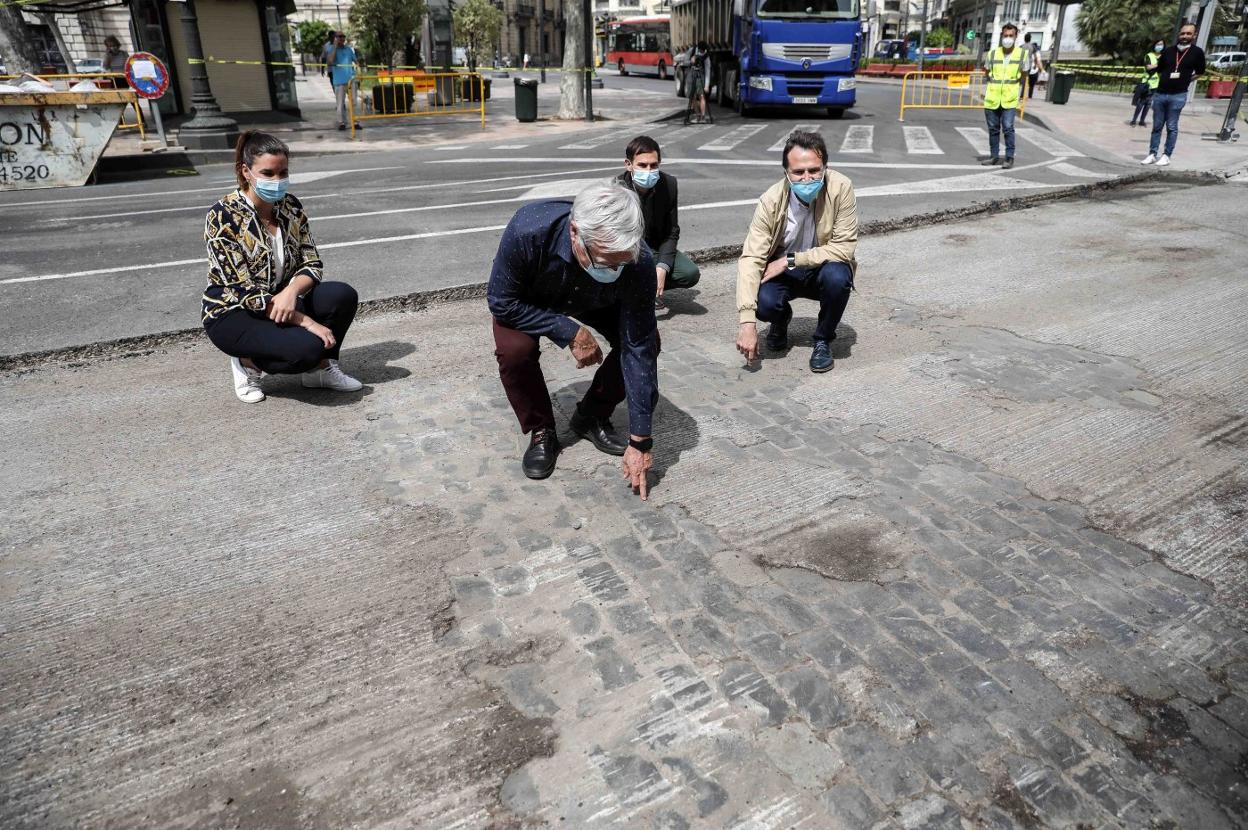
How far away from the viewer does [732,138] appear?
54.0 feet

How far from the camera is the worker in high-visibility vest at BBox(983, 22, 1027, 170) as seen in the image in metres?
11.7

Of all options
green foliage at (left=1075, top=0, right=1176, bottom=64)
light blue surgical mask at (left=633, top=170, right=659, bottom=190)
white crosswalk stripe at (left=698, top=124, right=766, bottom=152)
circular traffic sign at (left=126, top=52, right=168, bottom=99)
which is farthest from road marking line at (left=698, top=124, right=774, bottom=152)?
green foliage at (left=1075, top=0, right=1176, bottom=64)

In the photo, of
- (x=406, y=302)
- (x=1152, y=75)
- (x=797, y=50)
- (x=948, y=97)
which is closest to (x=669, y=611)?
(x=406, y=302)

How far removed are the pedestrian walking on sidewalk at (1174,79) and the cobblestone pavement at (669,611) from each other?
29.8 ft

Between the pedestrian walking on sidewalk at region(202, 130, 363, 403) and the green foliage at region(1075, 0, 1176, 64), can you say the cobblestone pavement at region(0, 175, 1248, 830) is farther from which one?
the green foliage at region(1075, 0, 1176, 64)

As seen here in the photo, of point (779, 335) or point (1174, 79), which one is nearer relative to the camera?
point (779, 335)

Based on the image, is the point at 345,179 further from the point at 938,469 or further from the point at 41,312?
the point at 938,469

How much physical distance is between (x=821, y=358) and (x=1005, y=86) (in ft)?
30.3

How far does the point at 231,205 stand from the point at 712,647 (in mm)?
3143

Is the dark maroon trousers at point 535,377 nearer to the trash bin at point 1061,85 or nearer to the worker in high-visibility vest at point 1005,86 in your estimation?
the worker in high-visibility vest at point 1005,86

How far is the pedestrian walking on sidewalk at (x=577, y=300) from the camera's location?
2.88 metres

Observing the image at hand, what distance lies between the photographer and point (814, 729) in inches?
89.7

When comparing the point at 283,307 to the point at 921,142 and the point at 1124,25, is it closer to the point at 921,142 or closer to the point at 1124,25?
the point at 921,142

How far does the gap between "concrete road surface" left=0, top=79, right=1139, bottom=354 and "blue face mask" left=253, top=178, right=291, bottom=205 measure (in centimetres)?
199
